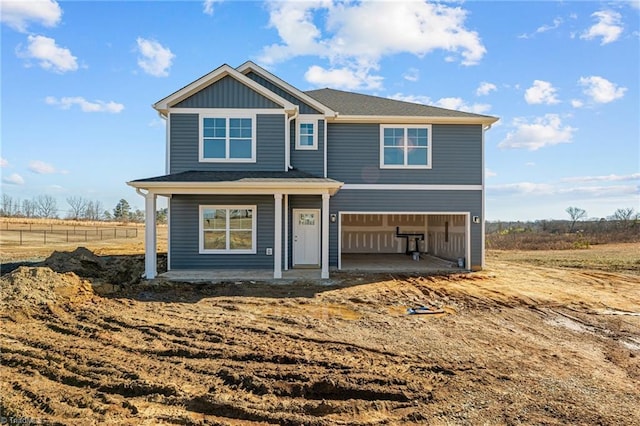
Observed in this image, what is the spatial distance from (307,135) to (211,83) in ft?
11.3

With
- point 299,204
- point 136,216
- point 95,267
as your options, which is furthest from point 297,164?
point 136,216

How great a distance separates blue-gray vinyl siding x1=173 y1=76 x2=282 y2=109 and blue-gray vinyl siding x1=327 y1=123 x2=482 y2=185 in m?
2.52

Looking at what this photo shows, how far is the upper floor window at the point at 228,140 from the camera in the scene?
12227 millimetres

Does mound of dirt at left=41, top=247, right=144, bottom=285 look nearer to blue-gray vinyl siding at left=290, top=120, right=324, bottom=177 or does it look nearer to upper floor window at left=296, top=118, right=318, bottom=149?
blue-gray vinyl siding at left=290, top=120, right=324, bottom=177

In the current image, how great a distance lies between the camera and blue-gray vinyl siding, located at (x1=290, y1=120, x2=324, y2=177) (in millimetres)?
12805

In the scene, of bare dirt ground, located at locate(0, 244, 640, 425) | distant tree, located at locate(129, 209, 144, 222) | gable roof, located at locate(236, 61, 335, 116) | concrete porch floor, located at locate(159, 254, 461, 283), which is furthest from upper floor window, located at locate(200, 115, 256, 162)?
distant tree, located at locate(129, 209, 144, 222)

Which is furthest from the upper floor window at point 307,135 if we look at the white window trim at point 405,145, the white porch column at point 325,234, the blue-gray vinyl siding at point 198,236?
the white porch column at point 325,234

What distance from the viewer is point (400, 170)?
1309 cm

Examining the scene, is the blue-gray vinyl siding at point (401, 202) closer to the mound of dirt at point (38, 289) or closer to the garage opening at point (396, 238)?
the garage opening at point (396, 238)

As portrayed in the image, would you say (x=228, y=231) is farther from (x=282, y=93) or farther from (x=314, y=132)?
(x=282, y=93)

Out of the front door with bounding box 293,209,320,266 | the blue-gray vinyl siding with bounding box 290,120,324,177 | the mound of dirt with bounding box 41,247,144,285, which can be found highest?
the blue-gray vinyl siding with bounding box 290,120,324,177

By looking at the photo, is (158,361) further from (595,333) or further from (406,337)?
(595,333)

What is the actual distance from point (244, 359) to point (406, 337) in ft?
8.58

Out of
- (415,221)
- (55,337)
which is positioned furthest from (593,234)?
(55,337)
